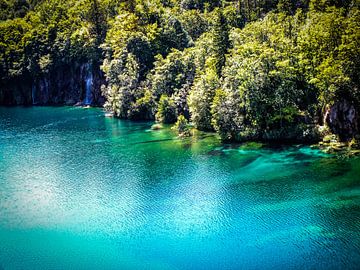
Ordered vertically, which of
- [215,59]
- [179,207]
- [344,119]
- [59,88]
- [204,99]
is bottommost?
[179,207]

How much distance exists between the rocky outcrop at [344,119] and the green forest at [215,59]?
0.14 metres

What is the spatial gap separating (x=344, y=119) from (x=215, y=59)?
1269 inches

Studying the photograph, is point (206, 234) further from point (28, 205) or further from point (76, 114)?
point (76, 114)

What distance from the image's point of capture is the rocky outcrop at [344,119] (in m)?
58.3

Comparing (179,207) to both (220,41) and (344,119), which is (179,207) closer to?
(344,119)

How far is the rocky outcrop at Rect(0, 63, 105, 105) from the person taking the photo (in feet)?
414

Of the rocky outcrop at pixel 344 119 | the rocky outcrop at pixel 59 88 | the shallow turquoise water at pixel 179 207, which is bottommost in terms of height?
the shallow turquoise water at pixel 179 207

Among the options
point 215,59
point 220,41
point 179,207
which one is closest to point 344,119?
point 179,207

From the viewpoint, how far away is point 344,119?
59031 millimetres

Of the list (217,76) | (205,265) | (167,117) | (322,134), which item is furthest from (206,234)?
(167,117)

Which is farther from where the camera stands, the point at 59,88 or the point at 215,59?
the point at 59,88

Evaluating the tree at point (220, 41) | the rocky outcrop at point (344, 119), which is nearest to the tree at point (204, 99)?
the tree at point (220, 41)

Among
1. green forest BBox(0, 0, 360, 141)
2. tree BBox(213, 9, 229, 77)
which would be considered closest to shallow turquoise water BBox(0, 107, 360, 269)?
green forest BBox(0, 0, 360, 141)

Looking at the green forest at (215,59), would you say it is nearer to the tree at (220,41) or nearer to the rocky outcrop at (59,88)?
the tree at (220,41)
